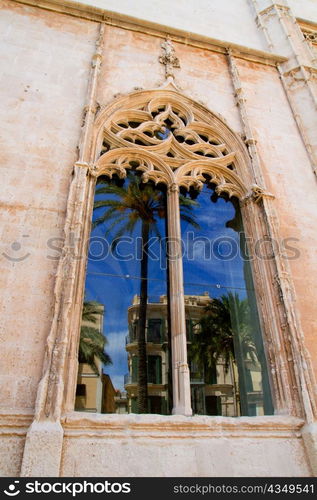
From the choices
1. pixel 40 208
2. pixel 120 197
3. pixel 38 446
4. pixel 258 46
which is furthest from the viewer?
pixel 258 46

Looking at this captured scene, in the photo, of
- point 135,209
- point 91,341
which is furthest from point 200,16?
point 91,341

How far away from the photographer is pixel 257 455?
3.87 metres

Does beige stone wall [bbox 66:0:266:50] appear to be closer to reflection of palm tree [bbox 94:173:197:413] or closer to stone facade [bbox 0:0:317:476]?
stone facade [bbox 0:0:317:476]

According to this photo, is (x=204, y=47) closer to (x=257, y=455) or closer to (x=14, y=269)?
(x=14, y=269)

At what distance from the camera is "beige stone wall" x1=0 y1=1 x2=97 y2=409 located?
404cm

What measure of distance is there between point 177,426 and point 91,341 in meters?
1.50

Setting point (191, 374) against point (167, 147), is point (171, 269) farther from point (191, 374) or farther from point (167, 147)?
point (167, 147)

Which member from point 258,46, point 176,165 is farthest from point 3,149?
point 258,46

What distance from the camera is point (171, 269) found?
5.31 metres

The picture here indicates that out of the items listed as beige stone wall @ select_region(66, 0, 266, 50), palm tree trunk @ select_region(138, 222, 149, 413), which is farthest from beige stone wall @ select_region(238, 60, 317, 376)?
palm tree trunk @ select_region(138, 222, 149, 413)

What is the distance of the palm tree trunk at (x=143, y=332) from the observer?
4.40 meters

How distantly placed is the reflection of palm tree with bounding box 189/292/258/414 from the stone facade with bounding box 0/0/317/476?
1.17 feet

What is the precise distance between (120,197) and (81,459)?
3.92m

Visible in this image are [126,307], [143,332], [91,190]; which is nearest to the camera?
[143,332]
